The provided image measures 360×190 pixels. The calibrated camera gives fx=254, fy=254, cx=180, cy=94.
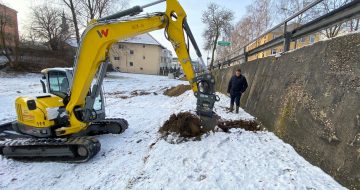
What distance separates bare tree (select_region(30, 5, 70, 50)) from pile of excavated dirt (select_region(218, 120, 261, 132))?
39.1 meters

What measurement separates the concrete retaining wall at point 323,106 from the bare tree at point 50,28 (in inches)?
1598

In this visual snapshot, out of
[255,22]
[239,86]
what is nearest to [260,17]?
[255,22]

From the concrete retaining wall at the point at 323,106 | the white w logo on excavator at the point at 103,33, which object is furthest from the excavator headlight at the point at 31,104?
the concrete retaining wall at the point at 323,106

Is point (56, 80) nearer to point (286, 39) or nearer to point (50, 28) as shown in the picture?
point (286, 39)

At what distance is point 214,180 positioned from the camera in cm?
415

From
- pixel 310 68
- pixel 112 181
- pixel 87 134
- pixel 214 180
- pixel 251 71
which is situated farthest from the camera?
pixel 251 71

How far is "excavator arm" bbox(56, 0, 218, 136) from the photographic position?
5.65 meters

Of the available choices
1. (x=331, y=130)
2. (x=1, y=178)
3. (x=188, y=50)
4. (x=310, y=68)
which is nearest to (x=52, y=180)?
(x=1, y=178)

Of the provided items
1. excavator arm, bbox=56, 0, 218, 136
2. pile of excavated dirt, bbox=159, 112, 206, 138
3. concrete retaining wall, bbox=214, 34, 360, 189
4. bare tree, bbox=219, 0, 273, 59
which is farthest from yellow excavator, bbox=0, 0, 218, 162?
bare tree, bbox=219, 0, 273, 59

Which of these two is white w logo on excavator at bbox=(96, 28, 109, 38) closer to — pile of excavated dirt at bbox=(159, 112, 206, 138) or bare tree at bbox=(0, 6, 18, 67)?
pile of excavated dirt at bbox=(159, 112, 206, 138)

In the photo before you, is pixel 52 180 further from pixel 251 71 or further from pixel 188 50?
pixel 251 71

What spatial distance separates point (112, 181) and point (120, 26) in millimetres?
3362

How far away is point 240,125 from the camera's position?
23.8ft

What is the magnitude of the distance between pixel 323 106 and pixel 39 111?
6.22 m
